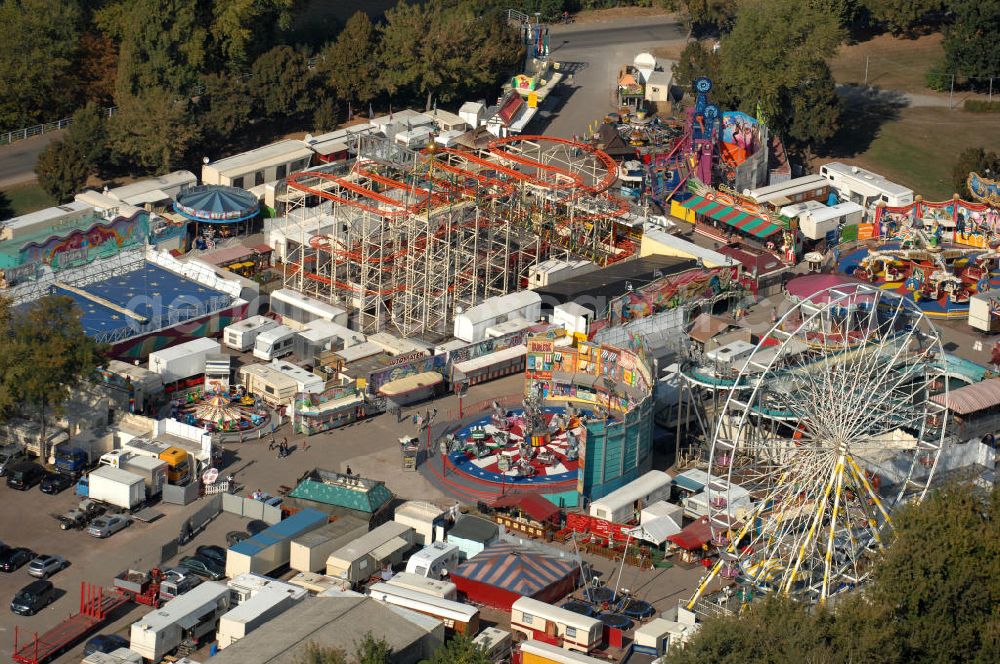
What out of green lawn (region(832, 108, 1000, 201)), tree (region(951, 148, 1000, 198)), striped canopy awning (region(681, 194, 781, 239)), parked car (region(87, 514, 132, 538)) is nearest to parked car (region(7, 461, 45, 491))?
parked car (region(87, 514, 132, 538))

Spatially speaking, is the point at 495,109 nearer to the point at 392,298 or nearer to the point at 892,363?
the point at 392,298

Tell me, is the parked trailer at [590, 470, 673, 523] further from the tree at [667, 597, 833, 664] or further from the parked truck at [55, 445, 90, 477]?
the parked truck at [55, 445, 90, 477]

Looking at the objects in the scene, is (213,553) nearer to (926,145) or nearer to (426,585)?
(426,585)

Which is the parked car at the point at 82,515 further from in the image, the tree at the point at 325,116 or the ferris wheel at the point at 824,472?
the tree at the point at 325,116

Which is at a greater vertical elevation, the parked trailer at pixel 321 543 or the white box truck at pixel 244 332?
the white box truck at pixel 244 332

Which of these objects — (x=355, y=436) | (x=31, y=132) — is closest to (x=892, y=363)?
(x=355, y=436)

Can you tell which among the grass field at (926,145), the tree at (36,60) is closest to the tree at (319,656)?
the tree at (36,60)
